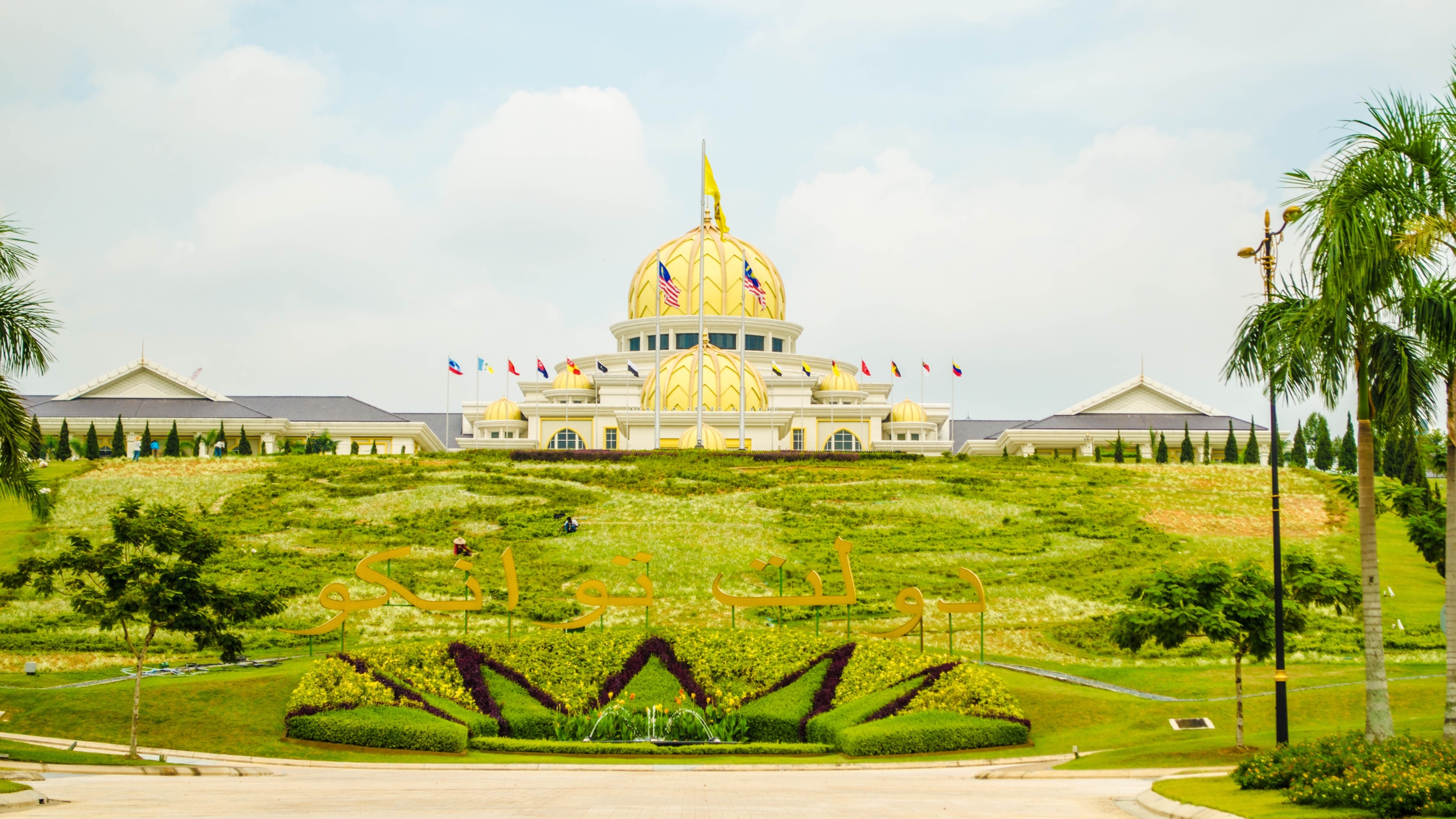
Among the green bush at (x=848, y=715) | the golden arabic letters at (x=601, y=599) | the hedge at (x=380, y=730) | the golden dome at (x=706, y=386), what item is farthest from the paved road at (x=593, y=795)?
the golden dome at (x=706, y=386)

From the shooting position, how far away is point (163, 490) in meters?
45.9

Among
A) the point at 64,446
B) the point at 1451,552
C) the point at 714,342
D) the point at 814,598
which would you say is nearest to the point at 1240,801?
the point at 1451,552

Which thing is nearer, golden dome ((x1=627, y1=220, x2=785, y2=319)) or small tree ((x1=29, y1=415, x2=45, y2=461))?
small tree ((x1=29, y1=415, x2=45, y2=461))

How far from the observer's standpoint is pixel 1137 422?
2613 inches

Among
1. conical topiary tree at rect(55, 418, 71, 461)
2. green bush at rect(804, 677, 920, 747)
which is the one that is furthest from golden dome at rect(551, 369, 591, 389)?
green bush at rect(804, 677, 920, 747)

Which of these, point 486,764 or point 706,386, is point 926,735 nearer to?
point 486,764

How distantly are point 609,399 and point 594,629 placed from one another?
124 feet

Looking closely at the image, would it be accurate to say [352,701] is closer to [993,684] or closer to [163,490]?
[993,684]

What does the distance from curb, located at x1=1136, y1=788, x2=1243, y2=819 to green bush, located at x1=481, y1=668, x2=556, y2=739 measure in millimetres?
11427

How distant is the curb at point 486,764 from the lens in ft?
63.5

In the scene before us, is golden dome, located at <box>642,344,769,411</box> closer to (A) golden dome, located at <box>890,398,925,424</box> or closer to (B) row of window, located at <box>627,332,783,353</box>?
(B) row of window, located at <box>627,332,783,353</box>

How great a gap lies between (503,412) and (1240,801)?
54.1 meters

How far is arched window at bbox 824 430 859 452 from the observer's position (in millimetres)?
61719

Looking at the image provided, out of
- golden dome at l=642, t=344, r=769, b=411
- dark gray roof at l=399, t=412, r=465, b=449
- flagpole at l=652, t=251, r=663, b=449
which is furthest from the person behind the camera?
dark gray roof at l=399, t=412, r=465, b=449
